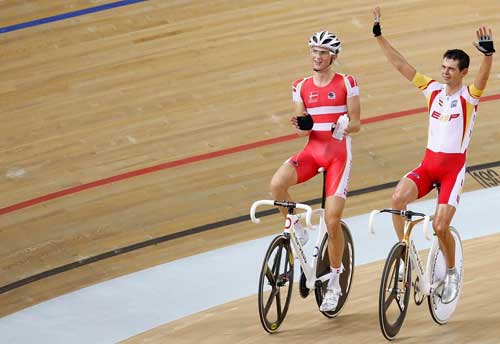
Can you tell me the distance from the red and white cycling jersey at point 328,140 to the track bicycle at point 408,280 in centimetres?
39

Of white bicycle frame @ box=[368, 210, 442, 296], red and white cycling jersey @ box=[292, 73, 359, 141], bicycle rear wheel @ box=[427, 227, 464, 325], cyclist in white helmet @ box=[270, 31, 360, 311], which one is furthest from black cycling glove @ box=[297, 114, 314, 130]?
bicycle rear wheel @ box=[427, 227, 464, 325]

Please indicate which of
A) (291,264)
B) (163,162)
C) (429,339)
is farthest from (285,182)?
(163,162)

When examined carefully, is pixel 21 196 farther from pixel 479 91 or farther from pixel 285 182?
pixel 479 91

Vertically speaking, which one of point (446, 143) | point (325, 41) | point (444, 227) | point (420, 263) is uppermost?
point (325, 41)

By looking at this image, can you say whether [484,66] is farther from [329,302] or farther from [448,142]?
[329,302]

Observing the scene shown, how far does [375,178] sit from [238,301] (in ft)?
5.79

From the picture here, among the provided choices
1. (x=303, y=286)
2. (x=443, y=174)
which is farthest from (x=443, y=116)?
(x=303, y=286)

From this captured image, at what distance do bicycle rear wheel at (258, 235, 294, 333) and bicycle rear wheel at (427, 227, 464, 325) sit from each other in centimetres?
69

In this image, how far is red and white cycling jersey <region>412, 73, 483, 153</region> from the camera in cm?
493

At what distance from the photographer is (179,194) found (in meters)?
7.06

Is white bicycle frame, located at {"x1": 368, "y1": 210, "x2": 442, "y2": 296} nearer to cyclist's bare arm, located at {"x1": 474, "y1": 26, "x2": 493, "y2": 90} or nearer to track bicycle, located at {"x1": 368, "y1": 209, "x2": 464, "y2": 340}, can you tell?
track bicycle, located at {"x1": 368, "y1": 209, "x2": 464, "y2": 340}

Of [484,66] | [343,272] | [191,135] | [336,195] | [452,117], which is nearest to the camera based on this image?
[484,66]

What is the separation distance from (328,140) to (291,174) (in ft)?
0.82

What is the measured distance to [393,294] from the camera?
4824 mm
